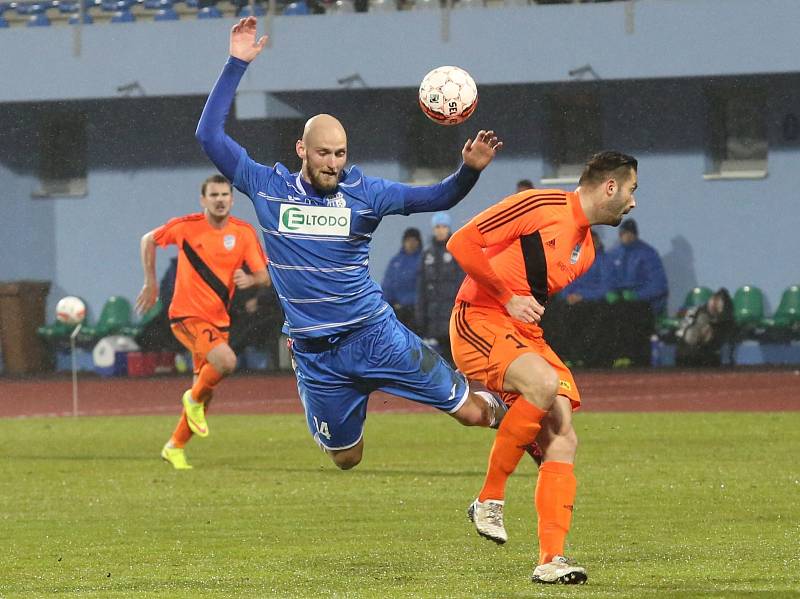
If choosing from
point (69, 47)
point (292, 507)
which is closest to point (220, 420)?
point (292, 507)

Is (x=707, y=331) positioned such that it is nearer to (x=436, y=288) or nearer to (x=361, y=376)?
(x=436, y=288)

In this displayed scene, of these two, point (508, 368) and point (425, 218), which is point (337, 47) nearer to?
point (425, 218)

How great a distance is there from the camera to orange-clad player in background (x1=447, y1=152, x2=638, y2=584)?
820 centimetres

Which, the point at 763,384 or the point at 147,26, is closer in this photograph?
the point at 763,384

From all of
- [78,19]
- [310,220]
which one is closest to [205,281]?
[310,220]

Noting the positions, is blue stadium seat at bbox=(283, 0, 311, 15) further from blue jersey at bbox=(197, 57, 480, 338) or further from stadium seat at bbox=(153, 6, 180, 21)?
blue jersey at bbox=(197, 57, 480, 338)

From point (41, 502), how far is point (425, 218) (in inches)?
702

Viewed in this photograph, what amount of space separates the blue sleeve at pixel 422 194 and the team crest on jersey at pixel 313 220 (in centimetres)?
19

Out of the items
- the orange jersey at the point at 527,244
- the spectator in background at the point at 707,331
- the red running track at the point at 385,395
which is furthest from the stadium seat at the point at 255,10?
the orange jersey at the point at 527,244

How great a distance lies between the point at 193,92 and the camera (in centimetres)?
2861

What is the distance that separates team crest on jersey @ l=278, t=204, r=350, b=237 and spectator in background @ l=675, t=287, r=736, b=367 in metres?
17.9

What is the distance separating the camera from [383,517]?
36.1ft

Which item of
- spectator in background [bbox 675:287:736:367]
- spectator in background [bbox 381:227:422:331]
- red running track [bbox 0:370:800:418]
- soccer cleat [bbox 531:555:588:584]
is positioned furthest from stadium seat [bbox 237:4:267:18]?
soccer cleat [bbox 531:555:588:584]

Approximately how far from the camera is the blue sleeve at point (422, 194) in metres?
8.22
